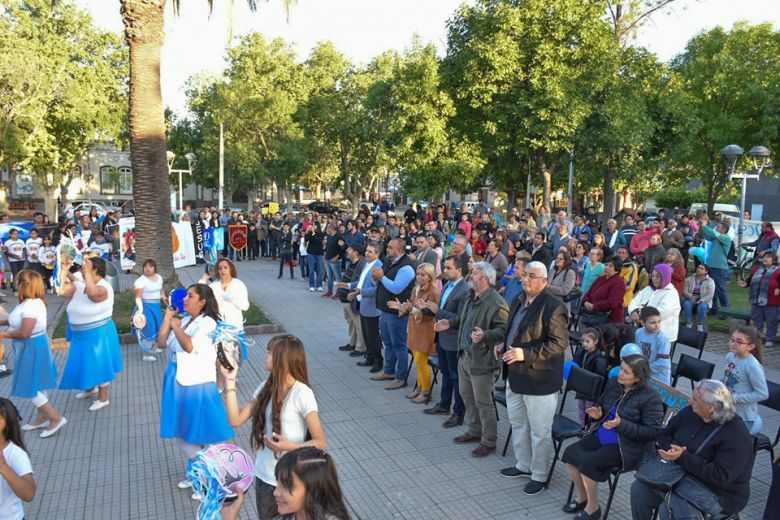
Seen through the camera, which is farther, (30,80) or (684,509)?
(30,80)

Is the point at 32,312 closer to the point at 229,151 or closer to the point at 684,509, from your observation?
the point at 684,509

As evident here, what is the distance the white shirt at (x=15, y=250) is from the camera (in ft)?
45.5

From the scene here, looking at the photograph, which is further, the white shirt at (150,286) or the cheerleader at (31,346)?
the white shirt at (150,286)

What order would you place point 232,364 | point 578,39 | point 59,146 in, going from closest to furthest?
point 232,364, point 578,39, point 59,146

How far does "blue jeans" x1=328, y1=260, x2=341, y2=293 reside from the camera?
14492mm

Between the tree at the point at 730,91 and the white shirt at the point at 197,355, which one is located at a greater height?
the tree at the point at 730,91

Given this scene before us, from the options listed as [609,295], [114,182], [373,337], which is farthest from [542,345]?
[114,182]

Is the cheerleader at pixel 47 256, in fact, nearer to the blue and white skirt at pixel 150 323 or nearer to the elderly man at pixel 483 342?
the blue and white skirt at pixel 150 323

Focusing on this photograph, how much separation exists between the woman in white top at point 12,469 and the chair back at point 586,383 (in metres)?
4.44

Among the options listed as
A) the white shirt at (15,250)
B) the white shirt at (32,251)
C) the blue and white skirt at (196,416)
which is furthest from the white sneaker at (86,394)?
the white shirt at (15,250)

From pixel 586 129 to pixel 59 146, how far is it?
29682mm

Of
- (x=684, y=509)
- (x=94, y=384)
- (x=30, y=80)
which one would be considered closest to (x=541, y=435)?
(x=684, y=509)

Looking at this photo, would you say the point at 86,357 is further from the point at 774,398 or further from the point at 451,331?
the point at 774,398

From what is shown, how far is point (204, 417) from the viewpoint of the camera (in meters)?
4.86
